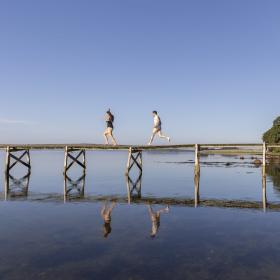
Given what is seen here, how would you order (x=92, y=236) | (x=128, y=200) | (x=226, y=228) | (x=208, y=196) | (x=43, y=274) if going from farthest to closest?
1. (x=208, y=196)
2. (x=128, y=200)
3. (x=226, y=228)
4. (x=92, y=236)
5. (x=43, y=274)

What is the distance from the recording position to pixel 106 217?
492 inches

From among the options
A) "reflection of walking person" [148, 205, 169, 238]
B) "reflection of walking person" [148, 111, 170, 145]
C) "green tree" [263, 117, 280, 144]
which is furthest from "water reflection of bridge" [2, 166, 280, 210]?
"green tree" [263, 117, 280, 144]

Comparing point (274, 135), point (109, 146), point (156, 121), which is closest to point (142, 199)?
point (156, 121)

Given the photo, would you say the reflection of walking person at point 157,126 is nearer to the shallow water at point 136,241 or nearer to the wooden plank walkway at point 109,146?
the wooden plank walkway at point 109,146

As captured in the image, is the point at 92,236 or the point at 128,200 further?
the point at 128,200

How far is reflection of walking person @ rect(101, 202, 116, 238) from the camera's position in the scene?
10.3m

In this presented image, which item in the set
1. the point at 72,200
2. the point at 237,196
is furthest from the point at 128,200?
the point at 237,196

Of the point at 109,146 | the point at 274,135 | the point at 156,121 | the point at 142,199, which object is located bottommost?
the point at 142,199

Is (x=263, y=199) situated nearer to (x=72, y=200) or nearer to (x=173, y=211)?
(x=173, y=211)

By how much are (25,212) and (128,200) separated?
17.1ft

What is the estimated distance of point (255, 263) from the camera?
24.6 ft

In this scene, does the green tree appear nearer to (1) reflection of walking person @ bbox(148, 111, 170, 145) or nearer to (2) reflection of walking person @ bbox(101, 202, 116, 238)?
(1) reflection of walking person @ bbox(148, 111, 170, 145)

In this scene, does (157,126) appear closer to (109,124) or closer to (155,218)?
(109,124)

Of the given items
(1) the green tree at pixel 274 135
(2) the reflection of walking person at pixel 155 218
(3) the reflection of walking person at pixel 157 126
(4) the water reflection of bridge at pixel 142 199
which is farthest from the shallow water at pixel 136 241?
(1) the green tree at pixel 274 135
